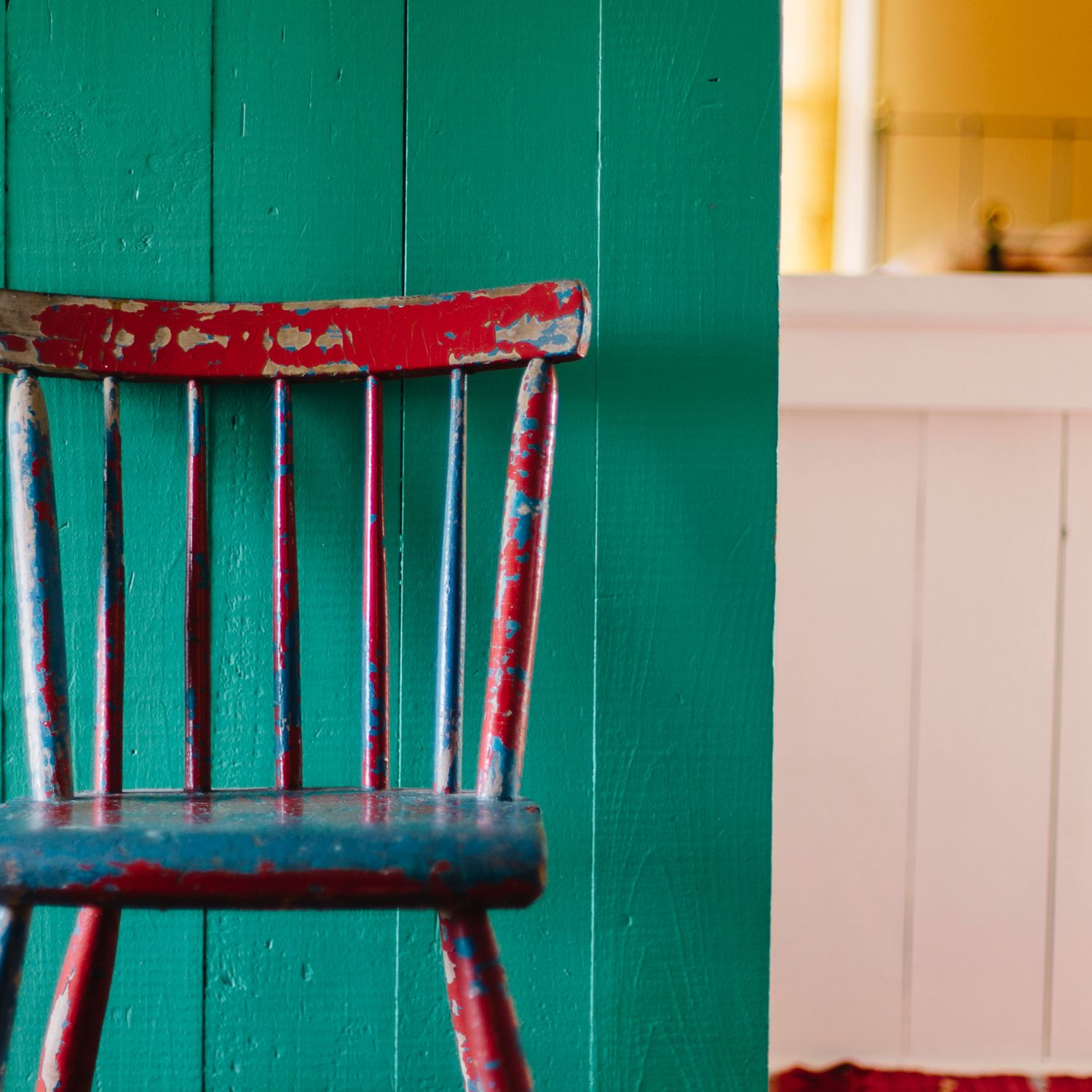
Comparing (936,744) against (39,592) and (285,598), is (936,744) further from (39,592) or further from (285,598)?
(39,592)

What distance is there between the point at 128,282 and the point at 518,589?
1.39 ft

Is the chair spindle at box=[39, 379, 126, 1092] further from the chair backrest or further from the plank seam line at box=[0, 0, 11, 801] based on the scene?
the plank seam line at box=[0, 0, 11, 801]

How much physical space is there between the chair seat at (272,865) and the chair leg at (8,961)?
5 centimetres

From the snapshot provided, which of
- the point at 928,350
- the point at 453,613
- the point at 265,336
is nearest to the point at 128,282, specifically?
the point at 265,336

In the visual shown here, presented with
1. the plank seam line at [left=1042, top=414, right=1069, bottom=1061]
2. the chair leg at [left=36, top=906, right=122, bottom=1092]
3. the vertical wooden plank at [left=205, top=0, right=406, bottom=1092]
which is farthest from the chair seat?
the plank seam line at [left=1042, top=414, right=1069, bottom=1061]

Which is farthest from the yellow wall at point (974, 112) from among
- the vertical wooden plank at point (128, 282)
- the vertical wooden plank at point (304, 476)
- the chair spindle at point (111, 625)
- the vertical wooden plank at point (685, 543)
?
the chair spindle at point (111, 625)

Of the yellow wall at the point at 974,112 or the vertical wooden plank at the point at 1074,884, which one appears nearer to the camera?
the vertical wooden plank at the point at 1074,884

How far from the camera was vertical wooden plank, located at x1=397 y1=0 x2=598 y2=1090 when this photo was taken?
0.74m

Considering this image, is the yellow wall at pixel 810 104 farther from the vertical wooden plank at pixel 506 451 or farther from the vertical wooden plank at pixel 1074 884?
the vertical wooden plank at pixel 506 451

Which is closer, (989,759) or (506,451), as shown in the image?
(506,451)

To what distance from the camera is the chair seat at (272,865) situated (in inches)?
16.8

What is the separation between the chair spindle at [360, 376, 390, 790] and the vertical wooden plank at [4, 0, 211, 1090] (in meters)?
0.18

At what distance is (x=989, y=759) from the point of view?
0.98m

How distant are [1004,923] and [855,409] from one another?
56 centimetres
